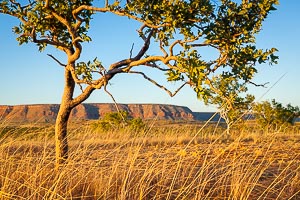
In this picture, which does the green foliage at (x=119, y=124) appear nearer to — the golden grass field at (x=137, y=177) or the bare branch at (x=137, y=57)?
the golden grass field at (x=137, y=177)

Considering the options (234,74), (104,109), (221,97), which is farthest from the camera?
(104,109)

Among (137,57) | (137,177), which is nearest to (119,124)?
(137,57)

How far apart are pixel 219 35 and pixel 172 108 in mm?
188128

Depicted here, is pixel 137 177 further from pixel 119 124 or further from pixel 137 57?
Answer: pixel 119 124

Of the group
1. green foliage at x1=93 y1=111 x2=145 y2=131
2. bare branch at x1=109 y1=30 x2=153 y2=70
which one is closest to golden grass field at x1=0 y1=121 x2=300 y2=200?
green foliage at x1=93 y1=111 x2=145 y2=131

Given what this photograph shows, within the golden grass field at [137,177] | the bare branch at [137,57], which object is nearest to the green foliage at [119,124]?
the golden grass field at [137,177]

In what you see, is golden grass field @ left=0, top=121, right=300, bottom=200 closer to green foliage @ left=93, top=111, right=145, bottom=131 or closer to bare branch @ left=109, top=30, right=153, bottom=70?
green foliage @ left=93, top=111, right=145, bottom=131

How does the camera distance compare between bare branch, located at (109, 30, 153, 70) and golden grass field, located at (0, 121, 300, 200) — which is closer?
golden grass field, located at (0, 121, 300, 200)

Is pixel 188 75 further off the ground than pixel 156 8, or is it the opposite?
pixel 156 8

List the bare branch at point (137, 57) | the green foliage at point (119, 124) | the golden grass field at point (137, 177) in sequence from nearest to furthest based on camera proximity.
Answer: the golden grass field at point (137, 177)
the green foliage at point (119, 124)
the bare branch at point (137, 57)

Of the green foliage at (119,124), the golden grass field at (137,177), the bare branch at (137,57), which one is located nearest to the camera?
the golden grass field at (137,177)

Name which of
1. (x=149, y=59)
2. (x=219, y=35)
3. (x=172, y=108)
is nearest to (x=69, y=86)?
(x=149, y=59)

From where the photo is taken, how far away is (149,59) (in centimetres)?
725

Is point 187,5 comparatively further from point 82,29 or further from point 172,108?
point 172,108
